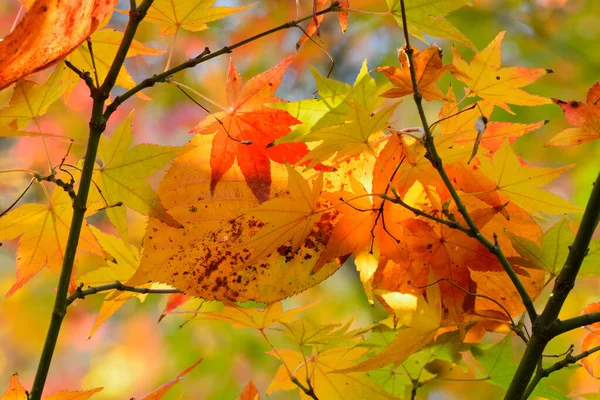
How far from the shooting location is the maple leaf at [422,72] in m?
0.41

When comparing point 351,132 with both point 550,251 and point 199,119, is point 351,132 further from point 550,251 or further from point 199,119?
point 199,119

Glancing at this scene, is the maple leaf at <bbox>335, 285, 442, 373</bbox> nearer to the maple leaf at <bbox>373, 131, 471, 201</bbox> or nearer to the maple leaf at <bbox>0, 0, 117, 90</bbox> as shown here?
the maple leaf at <bbox>373, 131, 471, 201</bbox>

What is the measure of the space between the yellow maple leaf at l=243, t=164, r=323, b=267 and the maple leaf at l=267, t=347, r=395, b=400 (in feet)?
0.43

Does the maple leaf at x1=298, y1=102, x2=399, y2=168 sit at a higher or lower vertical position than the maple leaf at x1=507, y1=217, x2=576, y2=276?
higher

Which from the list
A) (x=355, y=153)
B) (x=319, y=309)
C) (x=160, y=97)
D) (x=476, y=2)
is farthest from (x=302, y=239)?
(x=160, y=97)

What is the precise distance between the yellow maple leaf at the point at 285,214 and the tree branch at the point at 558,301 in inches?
6.7

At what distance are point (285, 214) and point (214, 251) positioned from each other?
80 millimetres

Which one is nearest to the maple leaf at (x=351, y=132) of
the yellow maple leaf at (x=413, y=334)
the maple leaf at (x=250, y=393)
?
the yellow maple leaf at (x=413, y=334)

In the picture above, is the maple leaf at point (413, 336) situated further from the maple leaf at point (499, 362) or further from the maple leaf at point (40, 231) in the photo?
the maple leaf at point (40, 231)

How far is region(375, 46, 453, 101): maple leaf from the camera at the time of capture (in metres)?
0.41

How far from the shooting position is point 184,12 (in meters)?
0.51

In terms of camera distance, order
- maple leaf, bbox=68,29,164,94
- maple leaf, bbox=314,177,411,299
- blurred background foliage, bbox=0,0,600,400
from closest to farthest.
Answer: maple leaf, bbox=314,177,411,299
maple leaf, bbox=68,29,164,94
blurred background foliage, bbox=0,0,600,400

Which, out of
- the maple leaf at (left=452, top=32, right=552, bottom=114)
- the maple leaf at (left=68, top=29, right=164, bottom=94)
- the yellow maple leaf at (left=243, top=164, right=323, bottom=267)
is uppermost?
the maple leaf at (left=68, top=29, right=164, bottom=94)

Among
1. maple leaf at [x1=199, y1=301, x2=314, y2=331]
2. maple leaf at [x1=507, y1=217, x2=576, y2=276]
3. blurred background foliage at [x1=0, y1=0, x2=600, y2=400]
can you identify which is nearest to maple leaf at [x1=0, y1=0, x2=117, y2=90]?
maple leaf at [x1=199, y1=301, x2=314, y2=331]
